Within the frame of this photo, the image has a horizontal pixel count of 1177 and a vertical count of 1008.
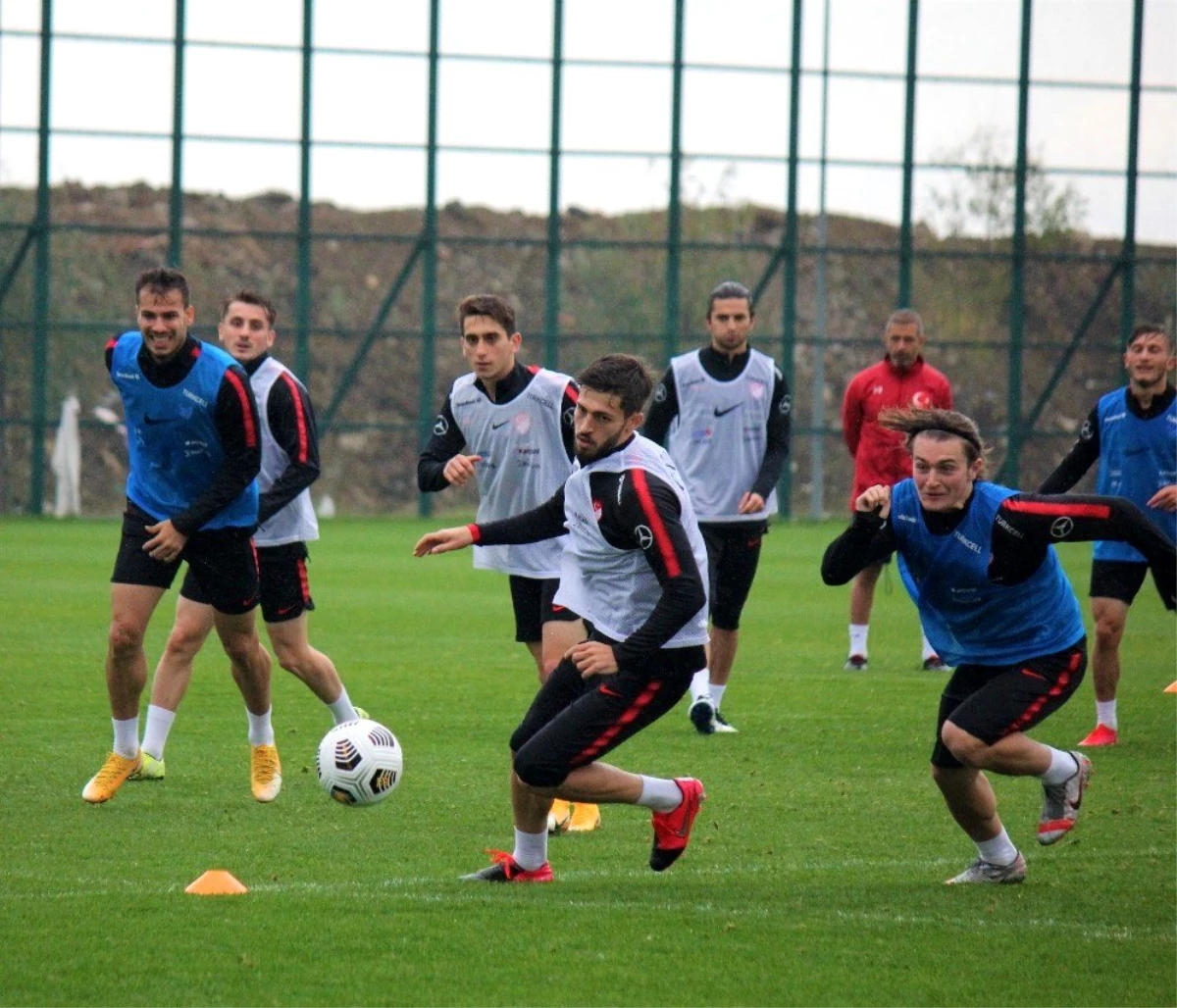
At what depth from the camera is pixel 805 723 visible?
957 cm

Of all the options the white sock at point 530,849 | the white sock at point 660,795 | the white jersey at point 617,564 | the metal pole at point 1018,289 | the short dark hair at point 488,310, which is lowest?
the white sock at point 530,849

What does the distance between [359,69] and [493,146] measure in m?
2.44

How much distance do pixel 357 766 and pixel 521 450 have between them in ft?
4.93

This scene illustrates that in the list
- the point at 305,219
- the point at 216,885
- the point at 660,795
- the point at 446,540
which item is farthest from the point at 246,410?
the point at 305,219

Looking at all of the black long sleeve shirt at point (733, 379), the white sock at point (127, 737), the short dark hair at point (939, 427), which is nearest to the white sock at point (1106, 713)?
the black long sleeve shirt at point (733, 379)

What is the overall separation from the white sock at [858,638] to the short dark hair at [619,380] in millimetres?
6404

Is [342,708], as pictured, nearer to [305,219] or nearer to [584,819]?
[584,819]

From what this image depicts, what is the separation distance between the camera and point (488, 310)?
7082 millimetres

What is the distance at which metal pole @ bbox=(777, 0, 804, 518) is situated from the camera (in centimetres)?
3014

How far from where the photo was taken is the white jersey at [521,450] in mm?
7367

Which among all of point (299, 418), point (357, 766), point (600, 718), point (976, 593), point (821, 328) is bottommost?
point (357, 766)

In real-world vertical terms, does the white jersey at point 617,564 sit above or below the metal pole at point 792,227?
below

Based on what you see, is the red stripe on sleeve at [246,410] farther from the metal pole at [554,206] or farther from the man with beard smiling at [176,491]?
the metal pole at [554,206]

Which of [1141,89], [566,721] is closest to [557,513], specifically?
[566,721]
